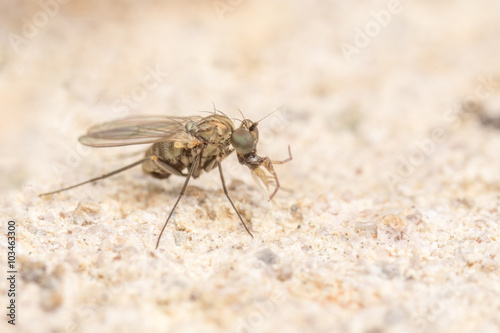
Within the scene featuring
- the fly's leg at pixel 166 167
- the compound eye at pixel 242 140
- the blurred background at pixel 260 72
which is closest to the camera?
the compound eye at pixel 242 140

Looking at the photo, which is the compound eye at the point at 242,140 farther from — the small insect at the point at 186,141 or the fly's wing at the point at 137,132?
the fly's wing at the point at 137,132

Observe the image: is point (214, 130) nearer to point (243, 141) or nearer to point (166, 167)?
point (243, 141)

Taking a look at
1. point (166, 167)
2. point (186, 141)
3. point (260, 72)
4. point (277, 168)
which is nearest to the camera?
point (186, 141)

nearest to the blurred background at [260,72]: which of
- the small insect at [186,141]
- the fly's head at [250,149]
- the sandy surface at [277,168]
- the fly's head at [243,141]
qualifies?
the sandy surface at [277,168]

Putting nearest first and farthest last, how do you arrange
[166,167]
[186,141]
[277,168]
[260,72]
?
[186,141] → [166,167] → [277,168] → [260,72]

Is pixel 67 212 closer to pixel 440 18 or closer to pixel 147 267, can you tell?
pixel 147 267

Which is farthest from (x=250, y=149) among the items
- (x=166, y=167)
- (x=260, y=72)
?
(x=260, y=72)

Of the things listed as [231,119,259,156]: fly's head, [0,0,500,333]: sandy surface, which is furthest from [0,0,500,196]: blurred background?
[231,119,259,156]: fly's head

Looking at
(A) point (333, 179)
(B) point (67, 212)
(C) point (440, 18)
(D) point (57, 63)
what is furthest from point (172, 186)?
(C) point (440, 18)
